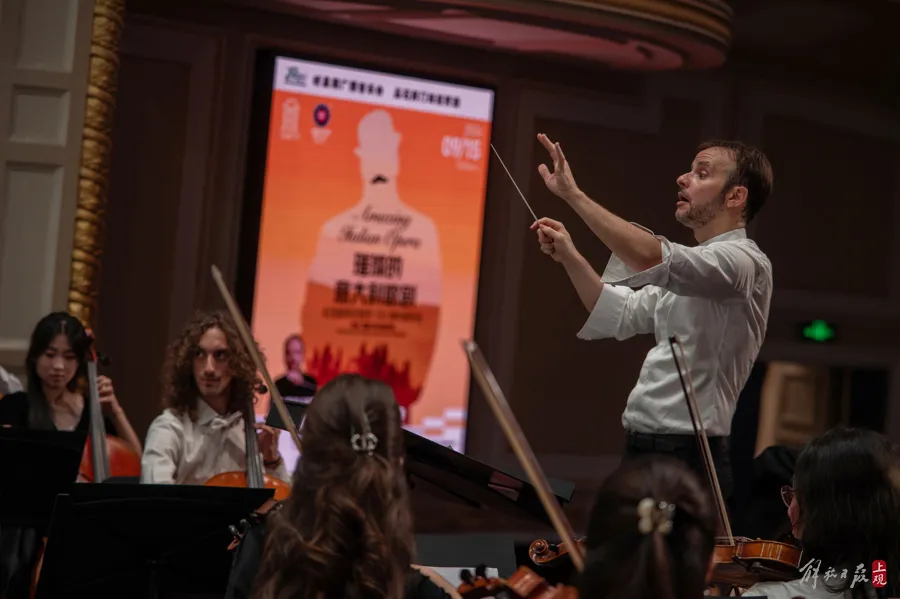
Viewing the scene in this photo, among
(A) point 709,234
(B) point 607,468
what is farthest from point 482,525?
(A) point 709,234

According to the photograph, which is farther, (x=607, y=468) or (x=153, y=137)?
(x=607, y=468)

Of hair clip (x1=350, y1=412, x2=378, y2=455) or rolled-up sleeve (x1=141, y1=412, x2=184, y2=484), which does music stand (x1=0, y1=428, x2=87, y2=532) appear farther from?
hair clip (x1=350, y1=412, x2=378, y2=455)

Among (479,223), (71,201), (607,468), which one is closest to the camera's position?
(71,201)

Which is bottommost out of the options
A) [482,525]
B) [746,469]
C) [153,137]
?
[482,525]

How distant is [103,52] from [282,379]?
1775 millimetres

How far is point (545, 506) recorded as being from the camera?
5.46 feet

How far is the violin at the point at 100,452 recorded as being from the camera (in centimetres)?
354

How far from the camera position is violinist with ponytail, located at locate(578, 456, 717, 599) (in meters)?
1.33

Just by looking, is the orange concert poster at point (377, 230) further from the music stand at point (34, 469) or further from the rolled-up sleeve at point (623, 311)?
the rolled-up sleeve at point (623, 311)

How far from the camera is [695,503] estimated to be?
1.40m

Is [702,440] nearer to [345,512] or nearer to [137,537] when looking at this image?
[345,512]

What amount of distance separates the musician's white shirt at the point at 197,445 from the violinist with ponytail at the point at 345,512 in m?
1.78

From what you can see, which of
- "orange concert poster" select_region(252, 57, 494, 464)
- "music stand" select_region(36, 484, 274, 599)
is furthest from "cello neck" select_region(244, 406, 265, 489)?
"orange concert poster" select_region(252, 57, 494, 464)

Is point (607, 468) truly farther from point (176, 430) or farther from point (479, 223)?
point (176, 430)
